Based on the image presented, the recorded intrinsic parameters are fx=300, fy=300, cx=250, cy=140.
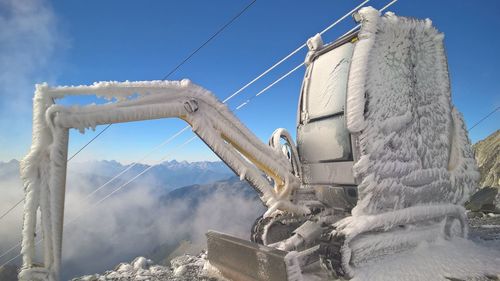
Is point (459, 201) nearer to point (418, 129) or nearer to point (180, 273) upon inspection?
point (418, 129)

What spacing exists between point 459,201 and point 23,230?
6089mm

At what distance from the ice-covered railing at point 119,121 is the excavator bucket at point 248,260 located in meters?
0.84

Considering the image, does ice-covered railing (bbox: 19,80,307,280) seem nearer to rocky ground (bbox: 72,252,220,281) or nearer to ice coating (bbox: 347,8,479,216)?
ice coating (bbox: 347,8,479,216)

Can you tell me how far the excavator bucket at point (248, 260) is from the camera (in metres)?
3.18

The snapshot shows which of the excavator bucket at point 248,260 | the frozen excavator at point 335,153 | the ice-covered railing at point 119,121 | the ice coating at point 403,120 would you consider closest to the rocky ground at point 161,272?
the excavator bucket at point 248,260

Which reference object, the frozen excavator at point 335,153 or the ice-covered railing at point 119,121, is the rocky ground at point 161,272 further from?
the ice-covered railing at point 119,121

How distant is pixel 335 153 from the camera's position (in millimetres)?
4480

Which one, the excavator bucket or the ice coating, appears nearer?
the excavator bucket

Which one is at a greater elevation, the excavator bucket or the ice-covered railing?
the ice-covered railing

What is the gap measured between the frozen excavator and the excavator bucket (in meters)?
0.01

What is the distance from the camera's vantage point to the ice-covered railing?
272 cm

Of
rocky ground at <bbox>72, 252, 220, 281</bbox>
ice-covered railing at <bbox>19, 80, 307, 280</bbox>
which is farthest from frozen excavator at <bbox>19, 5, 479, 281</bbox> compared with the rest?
rocky ground at <bbox>72, 252, 220, 281</bbox>

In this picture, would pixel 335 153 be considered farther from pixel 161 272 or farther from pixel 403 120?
pixel 161 272

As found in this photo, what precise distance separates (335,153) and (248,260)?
78.1 inches
